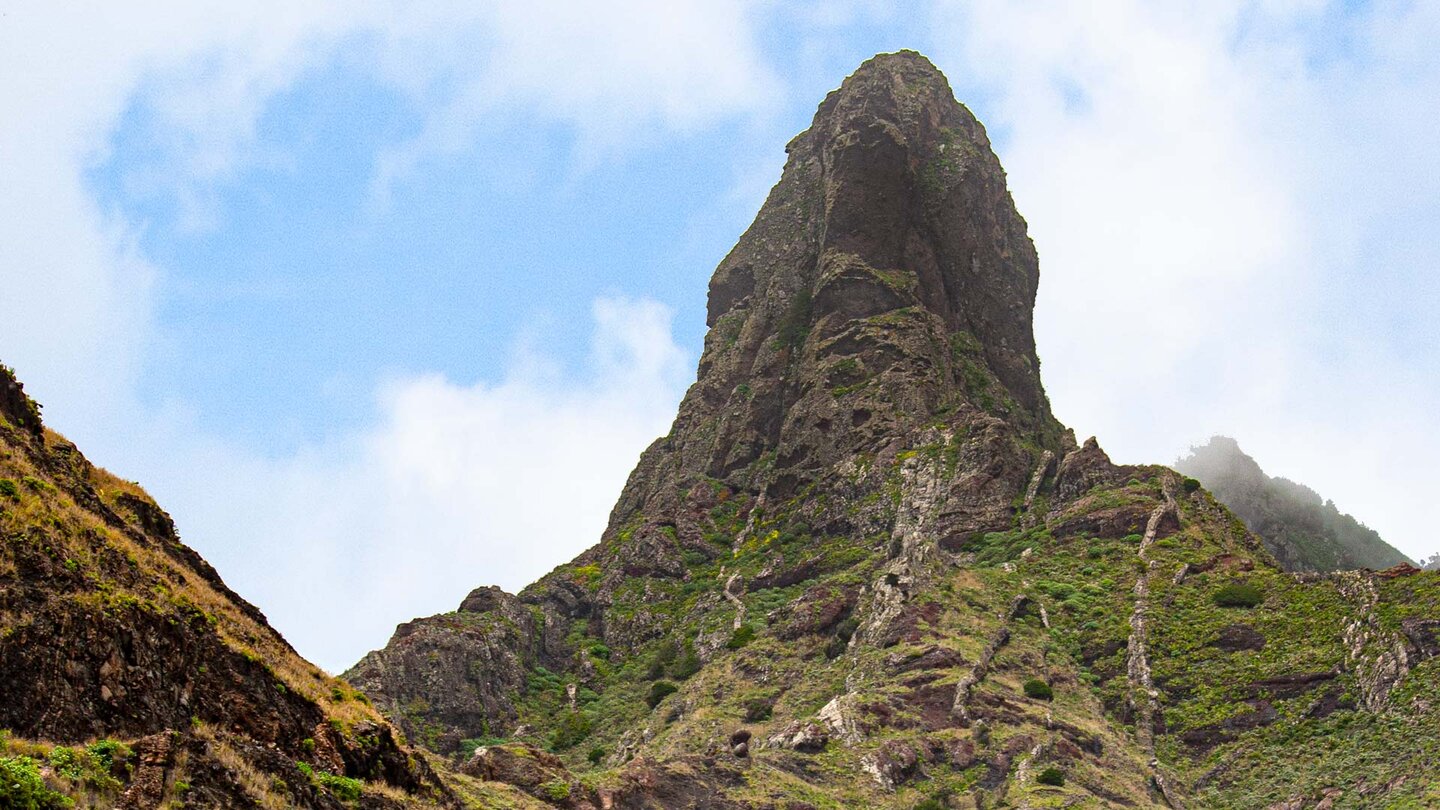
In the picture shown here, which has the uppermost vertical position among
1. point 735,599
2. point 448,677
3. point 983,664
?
point 735,599

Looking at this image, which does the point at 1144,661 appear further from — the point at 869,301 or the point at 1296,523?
the point at 1296,523

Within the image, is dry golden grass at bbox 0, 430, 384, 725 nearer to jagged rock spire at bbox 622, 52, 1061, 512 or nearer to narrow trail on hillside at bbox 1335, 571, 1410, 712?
narrow trail on hillside at bbox 1335, 571, 1410, 712

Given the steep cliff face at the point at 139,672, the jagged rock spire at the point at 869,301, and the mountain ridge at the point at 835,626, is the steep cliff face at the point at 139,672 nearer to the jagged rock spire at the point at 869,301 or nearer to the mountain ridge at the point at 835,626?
the mountain ridge at the point at 835,626

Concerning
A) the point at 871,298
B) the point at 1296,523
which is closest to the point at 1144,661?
the point at 871,298

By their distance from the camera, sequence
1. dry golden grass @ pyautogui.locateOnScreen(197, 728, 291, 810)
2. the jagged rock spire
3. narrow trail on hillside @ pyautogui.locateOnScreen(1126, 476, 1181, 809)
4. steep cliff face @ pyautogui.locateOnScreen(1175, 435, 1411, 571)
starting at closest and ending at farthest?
1. dry golden grass @ pyautogui.locateOnScreen(197, 728, 291, 810)
2. narrow trail on hillside @ pyautogui.locateOnScreen(1126, 476, 1181, 809)
3. the jagged rock spire
4. steep cliff face @ pyautogui.locateOnScreen(1175, 435, 1411, 571)

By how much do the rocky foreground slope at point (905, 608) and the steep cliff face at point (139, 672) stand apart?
20596 millimetres

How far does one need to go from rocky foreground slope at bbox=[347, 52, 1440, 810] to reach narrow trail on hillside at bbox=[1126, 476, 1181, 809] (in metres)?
0.21

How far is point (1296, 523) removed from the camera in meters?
171

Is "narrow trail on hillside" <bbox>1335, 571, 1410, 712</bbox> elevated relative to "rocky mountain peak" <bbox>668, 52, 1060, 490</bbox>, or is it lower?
lower

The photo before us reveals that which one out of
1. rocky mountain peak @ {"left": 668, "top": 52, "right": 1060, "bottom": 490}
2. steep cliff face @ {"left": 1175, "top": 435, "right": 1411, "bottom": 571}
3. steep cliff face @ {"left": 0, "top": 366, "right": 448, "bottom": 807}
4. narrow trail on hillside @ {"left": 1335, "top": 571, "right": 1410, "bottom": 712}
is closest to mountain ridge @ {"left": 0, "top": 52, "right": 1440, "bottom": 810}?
steep cliff face @ {"left": 0, "top": 366, "right": 448, "bottom": 807}

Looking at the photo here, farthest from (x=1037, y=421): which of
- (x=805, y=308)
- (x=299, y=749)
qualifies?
(x=299, y=749)

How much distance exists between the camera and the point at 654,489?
405 ft

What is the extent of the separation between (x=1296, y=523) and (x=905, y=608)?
11474 cm

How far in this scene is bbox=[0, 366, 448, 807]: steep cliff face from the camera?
21.0 metres
